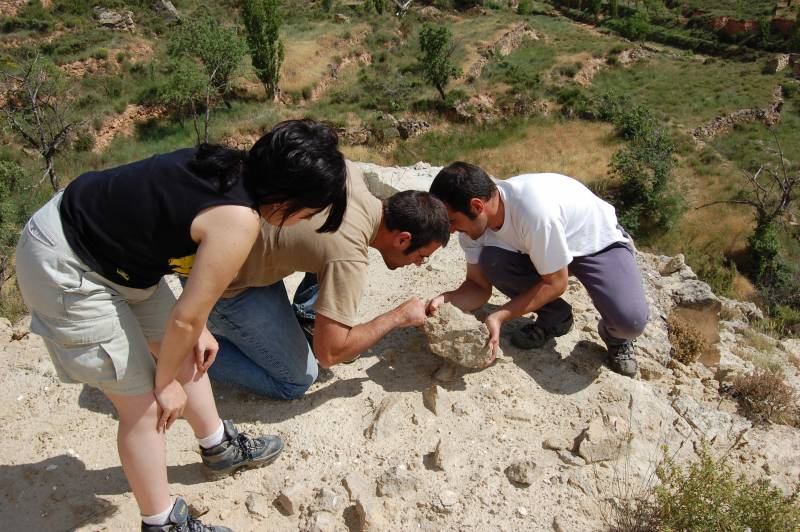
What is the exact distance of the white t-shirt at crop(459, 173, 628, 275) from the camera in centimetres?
320

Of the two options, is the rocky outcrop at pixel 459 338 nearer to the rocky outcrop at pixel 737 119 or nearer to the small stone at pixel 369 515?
the small stone at pixel 369 515

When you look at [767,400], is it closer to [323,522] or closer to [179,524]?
[323,522]

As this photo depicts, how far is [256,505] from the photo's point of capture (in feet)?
8.60

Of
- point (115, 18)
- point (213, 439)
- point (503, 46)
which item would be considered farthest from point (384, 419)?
point (503, 46)

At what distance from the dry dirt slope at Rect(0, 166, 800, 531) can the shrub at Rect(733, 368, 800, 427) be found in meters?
0.12

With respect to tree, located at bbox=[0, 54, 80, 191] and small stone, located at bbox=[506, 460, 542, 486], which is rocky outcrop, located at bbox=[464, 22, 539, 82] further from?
small stone, located at bbox=[506, 460, 542, 486]

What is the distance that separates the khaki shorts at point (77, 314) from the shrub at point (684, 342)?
3.72m

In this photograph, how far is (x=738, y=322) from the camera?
6.84 m

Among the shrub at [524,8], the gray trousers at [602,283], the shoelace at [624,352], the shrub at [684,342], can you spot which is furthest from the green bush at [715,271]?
the shrub at [524,8]

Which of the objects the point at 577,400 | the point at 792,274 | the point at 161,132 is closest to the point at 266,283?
the point at 577,400

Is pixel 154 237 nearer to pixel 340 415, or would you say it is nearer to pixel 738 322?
pixel 340 415

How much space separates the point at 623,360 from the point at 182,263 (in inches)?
109

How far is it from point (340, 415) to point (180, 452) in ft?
2.81

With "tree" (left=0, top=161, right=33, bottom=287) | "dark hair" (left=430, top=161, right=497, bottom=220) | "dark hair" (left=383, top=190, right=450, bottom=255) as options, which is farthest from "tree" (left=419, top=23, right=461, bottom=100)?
"dark hair" (left=383, top=190, right=450, bottom=255)
